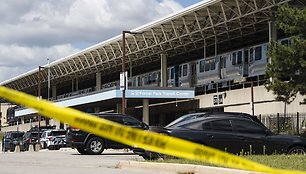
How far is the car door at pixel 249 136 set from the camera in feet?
53.2

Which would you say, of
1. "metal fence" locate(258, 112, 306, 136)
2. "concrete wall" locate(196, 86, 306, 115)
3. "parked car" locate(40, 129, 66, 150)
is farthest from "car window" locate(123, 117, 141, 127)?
"concrete wall" locate(196, 86, 306, 115)

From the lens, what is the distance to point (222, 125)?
→ 1647 cm

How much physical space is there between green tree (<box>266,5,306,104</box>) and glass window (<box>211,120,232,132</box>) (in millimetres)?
10743

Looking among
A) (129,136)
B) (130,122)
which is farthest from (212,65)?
(129,136)

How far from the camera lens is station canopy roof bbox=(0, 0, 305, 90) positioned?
46.3 metres

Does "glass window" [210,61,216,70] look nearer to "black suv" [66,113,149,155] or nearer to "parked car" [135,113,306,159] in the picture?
"black suv" [66,113,149,155]

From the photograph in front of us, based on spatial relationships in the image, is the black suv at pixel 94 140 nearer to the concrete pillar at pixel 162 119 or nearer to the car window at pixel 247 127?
the car window at pixel 247 127

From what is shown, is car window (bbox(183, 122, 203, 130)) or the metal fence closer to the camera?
car window (bbox(183, 122, 203, 130))

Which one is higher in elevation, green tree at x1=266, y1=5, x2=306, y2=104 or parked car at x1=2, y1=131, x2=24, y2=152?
green tree at x1=266, y1=5, x2=306, y2=104

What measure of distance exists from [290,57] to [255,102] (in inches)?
780

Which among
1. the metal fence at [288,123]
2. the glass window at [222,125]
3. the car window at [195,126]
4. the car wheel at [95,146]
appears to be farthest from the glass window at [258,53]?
the car window at [195,126]

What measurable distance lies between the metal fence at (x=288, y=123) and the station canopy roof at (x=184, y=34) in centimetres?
854

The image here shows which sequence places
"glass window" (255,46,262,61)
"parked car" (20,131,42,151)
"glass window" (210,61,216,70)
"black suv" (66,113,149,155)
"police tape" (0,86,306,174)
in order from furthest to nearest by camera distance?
"glass window" (210,61,216,70), "parked car" (20,131,42,151), "glass window" (255,46,262,61), "black suv" (66,113,149,155), "police tape" (0,86,306,174)

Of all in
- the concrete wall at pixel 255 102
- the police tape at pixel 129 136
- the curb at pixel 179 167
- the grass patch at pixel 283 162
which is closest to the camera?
the police tape at pixel 129 136
